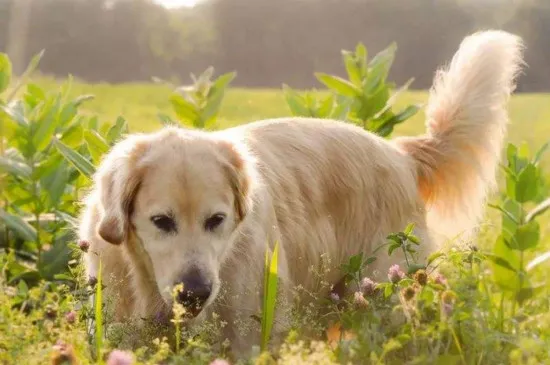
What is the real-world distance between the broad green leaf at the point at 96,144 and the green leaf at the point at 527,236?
1.98 m

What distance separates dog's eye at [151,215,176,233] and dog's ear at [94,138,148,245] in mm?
128

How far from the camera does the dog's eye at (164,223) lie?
128 inches

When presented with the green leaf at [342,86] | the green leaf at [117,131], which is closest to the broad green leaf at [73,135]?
the green leaf at [117,131]

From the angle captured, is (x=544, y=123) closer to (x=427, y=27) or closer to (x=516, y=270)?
(x=427, y=27)

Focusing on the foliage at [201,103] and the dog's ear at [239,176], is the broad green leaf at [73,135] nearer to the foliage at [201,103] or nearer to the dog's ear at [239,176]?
the foliage at [201,103]

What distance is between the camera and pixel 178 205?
323 cm

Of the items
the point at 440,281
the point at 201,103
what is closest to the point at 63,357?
the point at 440,281

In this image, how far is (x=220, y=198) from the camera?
10.9 ft

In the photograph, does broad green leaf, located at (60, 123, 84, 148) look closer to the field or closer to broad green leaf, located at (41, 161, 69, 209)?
broad green leaf, located at (41, 161, 69, 209)

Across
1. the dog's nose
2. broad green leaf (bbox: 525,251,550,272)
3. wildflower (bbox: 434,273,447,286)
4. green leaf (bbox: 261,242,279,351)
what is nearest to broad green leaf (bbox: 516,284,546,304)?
broad green leaf (bbox: 525,251,550,272)

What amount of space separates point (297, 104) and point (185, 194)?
249cm

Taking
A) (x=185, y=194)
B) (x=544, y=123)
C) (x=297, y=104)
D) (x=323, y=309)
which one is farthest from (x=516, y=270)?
(x=544, y=123)

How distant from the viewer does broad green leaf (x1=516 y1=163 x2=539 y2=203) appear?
158 inches

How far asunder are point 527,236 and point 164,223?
1741 millimetres
